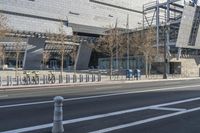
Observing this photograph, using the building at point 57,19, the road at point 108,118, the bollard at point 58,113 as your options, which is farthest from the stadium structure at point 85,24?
the bollard at point 58,113

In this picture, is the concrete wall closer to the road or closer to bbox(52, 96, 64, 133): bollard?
the road

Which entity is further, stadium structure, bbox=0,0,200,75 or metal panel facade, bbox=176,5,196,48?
metal panel facade, bbox=176,5,196,48

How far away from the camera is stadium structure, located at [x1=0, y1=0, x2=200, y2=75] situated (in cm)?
8550

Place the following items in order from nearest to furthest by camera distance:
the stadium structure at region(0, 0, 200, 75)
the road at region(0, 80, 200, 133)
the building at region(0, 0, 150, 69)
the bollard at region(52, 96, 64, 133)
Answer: the bollard at region(52, 96, 64, 133) → the road at region(0, 80, 200, 133) → the stadium structure at region(0, 0, 200, 75) → the building at region(0, 0, 150, 69)

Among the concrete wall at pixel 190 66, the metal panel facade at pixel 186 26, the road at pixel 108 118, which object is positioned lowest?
the road at pixel 108 118

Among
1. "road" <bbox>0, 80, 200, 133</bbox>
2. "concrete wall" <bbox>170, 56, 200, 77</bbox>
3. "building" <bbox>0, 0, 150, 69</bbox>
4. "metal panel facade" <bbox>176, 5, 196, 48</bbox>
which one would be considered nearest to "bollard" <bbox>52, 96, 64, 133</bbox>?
"road" <bbox>0, 80, 200, 133</bbox>

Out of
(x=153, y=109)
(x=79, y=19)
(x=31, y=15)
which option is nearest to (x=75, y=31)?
(x=79, y=19)

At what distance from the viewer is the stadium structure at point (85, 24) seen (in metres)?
85.5

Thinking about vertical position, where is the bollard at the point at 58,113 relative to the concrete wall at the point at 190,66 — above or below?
below

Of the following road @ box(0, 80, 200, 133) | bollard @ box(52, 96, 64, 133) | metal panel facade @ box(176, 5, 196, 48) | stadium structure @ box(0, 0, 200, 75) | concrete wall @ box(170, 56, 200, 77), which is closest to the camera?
bollard @ box(52, 96, 64, 133)

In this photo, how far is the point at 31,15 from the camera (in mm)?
103125

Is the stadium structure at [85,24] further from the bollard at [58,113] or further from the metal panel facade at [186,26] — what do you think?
the bollard at [58,113]

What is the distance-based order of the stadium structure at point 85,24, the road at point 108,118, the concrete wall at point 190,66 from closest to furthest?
the road at point 108,118
the concrete wall at point 190,66
the stadium structure at point 85,24

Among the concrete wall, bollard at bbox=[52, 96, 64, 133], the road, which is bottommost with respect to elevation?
the road
